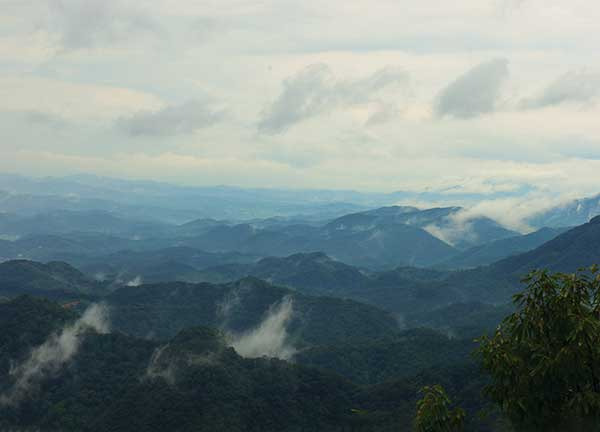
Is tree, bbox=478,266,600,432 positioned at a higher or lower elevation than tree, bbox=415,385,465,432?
higher

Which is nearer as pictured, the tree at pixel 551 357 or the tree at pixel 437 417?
the tree at pixel 551 357

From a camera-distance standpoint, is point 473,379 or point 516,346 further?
point 473,379

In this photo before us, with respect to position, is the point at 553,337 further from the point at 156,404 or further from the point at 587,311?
the point at 156,404

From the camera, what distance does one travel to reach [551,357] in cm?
2523

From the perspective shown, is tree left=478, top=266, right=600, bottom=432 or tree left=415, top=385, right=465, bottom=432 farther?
tree left=415, top=385, right=465, bottom=432

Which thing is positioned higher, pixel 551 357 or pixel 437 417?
pixel 551 357

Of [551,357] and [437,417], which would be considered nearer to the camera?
[551,357]

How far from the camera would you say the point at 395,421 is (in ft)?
572

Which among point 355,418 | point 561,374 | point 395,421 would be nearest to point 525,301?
point 561,374

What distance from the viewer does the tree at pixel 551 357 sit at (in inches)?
953

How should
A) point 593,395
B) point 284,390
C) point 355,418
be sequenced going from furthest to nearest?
point 284,390 < point 355,418 < point 593,395

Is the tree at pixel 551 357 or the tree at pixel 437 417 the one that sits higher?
the tree at pixel 551 357

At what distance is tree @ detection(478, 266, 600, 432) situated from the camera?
2422 centimetres

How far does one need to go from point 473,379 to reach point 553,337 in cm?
17134
